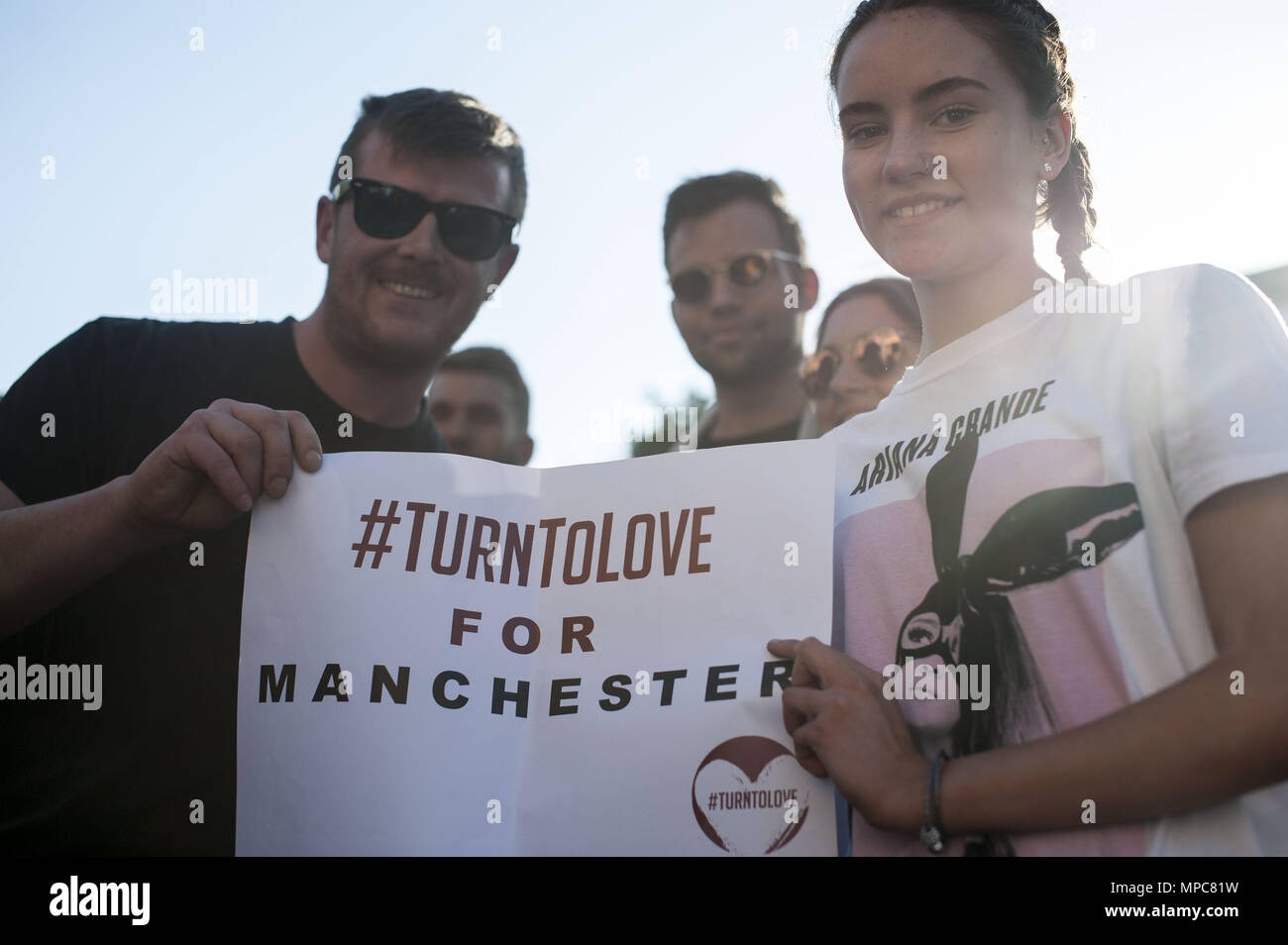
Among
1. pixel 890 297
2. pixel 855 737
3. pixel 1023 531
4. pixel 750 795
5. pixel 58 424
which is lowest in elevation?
pixel 750 795

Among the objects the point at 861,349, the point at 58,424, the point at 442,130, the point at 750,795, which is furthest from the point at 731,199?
the point at 750,795

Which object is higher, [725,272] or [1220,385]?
[725,272]

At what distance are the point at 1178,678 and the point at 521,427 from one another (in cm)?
397

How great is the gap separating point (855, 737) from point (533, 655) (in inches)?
26.5

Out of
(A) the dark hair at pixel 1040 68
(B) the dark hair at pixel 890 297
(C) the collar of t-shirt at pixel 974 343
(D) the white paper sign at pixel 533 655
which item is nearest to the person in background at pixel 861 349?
(B) the dark hair at pixel 890 297

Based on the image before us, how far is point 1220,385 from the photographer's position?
5.31 ft

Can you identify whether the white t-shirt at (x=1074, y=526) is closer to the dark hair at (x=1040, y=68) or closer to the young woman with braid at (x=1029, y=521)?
the young woman with braid at (x=1029, y=521)

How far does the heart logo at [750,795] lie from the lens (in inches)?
72.6

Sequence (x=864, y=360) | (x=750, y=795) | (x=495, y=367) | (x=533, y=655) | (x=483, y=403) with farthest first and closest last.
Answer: (x=495, y=367)
(x=483, y=403)
(x=864, y=360)
(x=533, y=655)
(x=750, y=795)

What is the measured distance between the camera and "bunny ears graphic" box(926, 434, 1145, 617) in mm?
1663

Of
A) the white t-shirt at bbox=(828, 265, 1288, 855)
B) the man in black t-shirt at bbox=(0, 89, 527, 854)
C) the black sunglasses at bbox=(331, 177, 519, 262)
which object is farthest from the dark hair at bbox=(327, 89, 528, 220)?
the white t-shirt at bbox=(828, 265, 1288, 855)

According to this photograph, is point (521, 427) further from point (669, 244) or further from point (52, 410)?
point (52, 410)

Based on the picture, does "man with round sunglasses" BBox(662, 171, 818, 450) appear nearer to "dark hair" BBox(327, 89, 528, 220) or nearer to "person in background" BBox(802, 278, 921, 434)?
"person in background" BBox(802, 278, 921, 434)

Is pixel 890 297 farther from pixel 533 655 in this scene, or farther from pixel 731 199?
pixel 533 655
